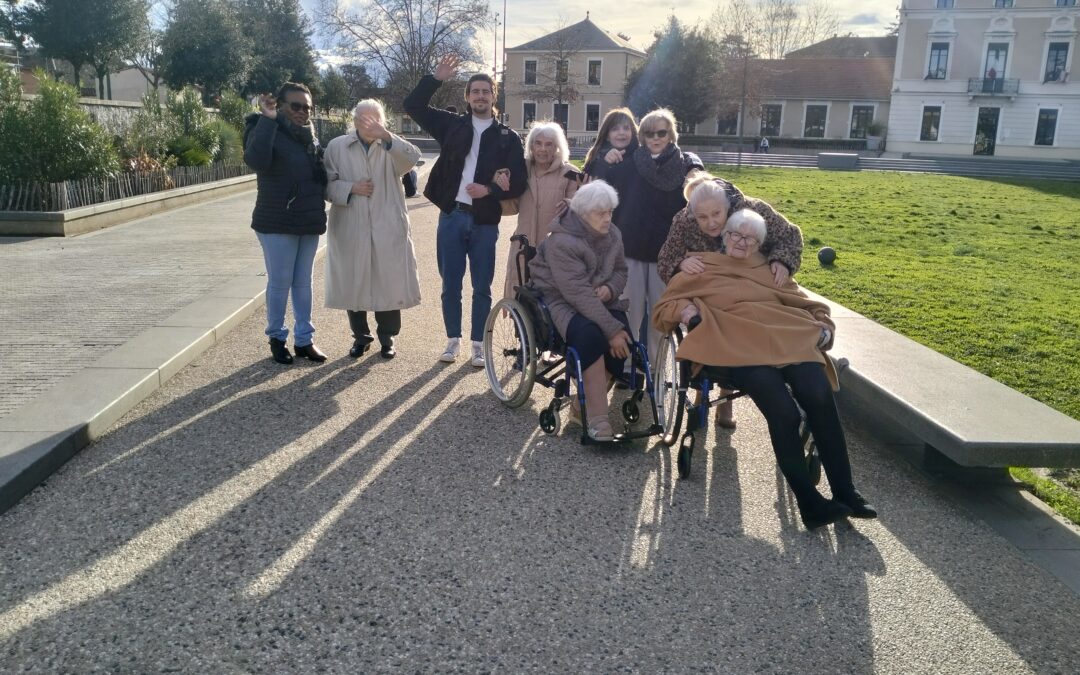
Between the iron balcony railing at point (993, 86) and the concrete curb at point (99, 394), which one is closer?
the concrete curb at point (99, 394)

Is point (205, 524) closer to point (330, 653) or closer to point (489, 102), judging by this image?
point (330, 653)

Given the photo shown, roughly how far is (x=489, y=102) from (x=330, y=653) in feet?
13.7

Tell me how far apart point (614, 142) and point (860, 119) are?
61184 millimetres

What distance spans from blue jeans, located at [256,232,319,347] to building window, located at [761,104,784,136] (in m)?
60.4

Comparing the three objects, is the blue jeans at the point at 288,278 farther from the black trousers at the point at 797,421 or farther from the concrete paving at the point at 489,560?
the black trousers at the point at 797,421

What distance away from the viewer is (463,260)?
628cm

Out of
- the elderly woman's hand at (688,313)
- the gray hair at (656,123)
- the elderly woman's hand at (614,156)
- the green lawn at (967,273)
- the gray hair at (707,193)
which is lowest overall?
the green lawn at (967,273)

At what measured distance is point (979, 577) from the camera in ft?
11.1

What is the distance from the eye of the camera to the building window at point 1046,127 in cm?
5084

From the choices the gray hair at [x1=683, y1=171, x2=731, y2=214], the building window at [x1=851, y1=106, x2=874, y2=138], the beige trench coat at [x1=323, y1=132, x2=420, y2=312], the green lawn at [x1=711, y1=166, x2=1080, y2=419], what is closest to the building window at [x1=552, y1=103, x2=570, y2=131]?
the building window at [x1=851, y1=106, x2=874, y2=138]

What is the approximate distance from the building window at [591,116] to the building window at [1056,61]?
31.9 meters

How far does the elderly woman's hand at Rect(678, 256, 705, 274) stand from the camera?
14.6ft

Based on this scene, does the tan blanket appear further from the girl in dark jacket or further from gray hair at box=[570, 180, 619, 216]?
the girl in dark jacket

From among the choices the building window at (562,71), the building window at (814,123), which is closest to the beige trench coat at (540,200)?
the building window at (562,71)
